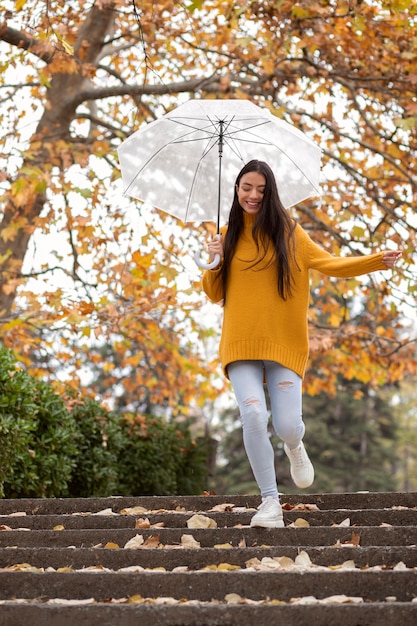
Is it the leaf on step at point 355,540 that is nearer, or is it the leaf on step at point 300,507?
the leaf on step at point 355,540

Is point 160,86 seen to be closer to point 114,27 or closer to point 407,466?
point 114,27

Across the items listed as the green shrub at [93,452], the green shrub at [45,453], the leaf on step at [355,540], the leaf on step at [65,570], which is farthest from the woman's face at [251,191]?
the green shrub at [93,452]

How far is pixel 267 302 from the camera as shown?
4.88m

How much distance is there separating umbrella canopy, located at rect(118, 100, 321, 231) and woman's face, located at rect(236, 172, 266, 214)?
0.37 m

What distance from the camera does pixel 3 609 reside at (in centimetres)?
343

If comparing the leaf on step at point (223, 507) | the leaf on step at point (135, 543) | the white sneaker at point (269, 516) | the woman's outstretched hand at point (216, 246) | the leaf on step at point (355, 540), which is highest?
the woman's outstretched hand at point (216, 246)

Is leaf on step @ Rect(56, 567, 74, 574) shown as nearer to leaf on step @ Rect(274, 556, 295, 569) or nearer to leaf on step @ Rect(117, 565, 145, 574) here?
leaf on step @ Rect(117, 565, 145, 574)

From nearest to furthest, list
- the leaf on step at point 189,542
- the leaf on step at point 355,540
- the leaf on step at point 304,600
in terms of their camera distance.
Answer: the leaf on step at point 304,600 → the leaf on step at point 355,540 → the leaf on step at point 189,542

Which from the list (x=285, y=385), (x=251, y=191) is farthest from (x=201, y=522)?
(x=251, y=191)

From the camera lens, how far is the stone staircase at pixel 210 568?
3307 millimetres

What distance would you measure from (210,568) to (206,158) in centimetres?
267

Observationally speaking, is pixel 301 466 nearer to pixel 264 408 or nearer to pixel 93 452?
pixel 264 408

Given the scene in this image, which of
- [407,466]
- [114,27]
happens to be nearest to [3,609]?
[114,27]

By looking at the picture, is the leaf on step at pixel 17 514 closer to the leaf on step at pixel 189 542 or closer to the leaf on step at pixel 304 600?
the leaf on step at pixel 189 542
